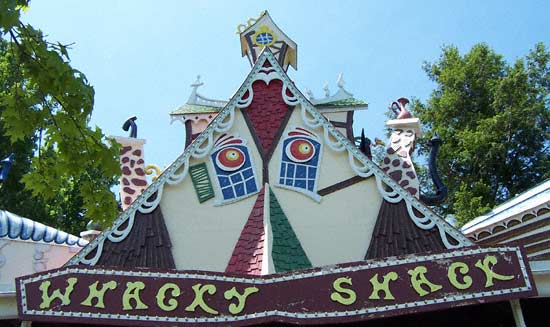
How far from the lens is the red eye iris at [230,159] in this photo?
→ 37.0 ft

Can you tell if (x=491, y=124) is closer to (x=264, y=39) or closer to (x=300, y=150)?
(x=264, y=39)

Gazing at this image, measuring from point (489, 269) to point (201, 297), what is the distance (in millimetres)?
3464

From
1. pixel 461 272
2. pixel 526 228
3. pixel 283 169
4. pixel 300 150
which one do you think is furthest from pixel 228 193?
pixel 526 228

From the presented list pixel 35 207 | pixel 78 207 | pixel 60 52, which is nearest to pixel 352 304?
pixel 60 52

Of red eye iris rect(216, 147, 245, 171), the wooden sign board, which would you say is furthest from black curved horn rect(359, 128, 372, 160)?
the wooden sign board

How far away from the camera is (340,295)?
7273 mm

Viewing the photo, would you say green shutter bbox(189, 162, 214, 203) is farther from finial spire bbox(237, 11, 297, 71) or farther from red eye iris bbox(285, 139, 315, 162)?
finial spire bbox(237, 11, 297, 71)

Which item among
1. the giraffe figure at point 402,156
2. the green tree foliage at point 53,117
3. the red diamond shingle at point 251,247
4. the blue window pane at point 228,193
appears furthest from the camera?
the giraffe figure at point 402,156

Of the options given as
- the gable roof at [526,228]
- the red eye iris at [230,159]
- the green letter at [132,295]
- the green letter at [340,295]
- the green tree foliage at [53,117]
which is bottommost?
the green letter at [340,295]

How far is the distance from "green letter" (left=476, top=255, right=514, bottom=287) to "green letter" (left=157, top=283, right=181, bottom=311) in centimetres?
364

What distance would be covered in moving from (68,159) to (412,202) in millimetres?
5989

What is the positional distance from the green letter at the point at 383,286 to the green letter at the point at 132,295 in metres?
2.71

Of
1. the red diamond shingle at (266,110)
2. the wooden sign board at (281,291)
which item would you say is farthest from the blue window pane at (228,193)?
the wooden sign board at (281,291)

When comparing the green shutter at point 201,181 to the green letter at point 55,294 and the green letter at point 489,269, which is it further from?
the green letter at point 489,269
